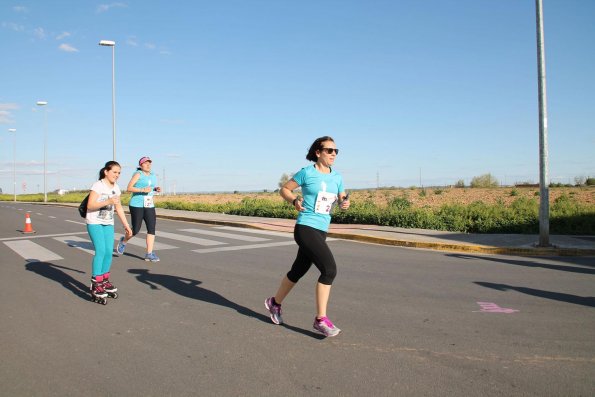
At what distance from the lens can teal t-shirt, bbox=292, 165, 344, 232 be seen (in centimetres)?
437

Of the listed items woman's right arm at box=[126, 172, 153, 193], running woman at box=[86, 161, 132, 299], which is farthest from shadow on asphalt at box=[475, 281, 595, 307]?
woman's right arm at box=[126, 172, 153, 193]

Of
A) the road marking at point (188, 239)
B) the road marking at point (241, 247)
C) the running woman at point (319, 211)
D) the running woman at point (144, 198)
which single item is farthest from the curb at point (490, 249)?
the running woman at point (319, 211)

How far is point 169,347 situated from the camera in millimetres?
4090

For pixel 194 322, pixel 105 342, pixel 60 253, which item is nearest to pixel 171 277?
pixel 194 322

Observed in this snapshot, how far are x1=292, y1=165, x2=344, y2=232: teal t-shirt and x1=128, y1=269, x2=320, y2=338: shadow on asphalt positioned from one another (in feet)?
3.63

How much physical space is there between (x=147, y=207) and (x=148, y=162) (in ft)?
2.82

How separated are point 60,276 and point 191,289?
8.31 ft

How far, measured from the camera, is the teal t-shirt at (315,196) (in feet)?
14.3

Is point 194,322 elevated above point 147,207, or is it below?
below

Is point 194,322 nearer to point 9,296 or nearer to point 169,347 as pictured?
point 169,347

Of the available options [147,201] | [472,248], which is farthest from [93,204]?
[472,248]

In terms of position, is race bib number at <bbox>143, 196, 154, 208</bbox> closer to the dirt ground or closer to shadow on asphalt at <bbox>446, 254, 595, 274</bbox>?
shadow on asphalt at <bbox>446, 254, 595, 274</bbox>

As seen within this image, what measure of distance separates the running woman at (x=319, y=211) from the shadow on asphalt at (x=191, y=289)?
0.48m

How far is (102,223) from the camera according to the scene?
5734 millimetres
